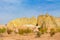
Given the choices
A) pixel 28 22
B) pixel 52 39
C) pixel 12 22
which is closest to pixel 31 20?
pixel 28 22

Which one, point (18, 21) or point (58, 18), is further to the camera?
point (18, 21)

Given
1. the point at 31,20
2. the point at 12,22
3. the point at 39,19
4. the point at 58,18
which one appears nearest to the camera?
the point at 39,19

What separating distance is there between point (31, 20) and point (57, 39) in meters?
113

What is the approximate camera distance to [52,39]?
25984 mm

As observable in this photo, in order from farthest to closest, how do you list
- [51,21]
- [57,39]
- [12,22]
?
1. [12,22]
2. [51,21]
3. [57,39]

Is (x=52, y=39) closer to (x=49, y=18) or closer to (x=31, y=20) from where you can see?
(x=49, y=18)

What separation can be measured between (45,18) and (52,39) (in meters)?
71.4

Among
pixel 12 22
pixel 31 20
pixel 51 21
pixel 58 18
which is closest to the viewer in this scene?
pixel 51 21

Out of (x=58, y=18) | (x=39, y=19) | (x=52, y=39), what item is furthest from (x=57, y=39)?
(x=58, y=18)

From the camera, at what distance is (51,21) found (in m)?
95.0

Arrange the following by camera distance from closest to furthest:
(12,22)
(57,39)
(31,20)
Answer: (57,39)
(12,22)
(31,20)

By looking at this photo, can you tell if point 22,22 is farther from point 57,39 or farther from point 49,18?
point 57,39

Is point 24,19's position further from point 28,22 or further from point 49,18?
point 49,18

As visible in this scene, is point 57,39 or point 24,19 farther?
point 24,19
